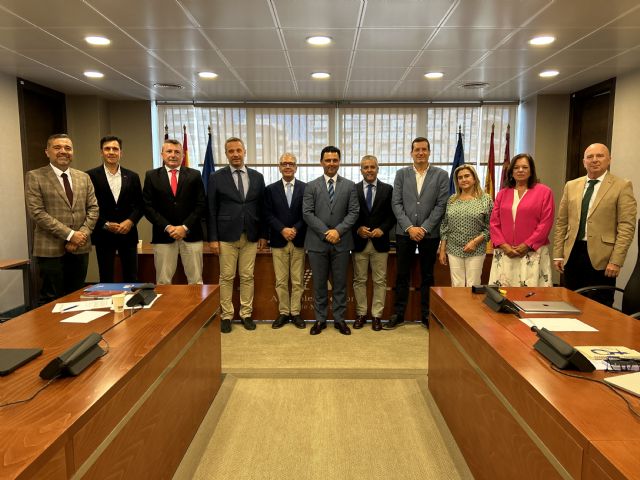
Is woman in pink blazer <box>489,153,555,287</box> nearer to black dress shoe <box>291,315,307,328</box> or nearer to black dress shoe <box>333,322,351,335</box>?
black dress shoe <box>333,322,351,335</box>

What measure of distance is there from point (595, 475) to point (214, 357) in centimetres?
234

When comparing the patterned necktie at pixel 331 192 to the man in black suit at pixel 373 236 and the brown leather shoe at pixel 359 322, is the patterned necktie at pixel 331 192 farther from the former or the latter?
the brown leather shoe at pixel 359 322

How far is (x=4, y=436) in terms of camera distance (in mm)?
1166

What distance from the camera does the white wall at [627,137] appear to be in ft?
16.6

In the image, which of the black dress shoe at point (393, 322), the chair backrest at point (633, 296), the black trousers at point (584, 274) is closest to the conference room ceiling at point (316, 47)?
the black trousers at point (584, 274)

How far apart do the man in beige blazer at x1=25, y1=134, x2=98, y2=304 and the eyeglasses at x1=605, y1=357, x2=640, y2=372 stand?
142 inches

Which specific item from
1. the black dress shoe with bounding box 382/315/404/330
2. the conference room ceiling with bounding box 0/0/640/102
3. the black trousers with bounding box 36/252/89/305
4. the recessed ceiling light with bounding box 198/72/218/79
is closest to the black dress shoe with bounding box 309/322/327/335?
the black dress shoe with bounding box 382/315/404/330

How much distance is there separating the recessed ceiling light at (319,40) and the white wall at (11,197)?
11.7ft

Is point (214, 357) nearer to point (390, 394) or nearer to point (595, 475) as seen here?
point (390, 394)

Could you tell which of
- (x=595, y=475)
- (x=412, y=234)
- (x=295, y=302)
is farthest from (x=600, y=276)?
(x=595, y=475)

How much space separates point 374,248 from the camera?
4.43 metres

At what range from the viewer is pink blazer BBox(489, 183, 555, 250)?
139 inches

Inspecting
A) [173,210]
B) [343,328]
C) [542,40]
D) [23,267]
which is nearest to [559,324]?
[343,328]

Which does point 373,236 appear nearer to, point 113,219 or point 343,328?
point 343,328
